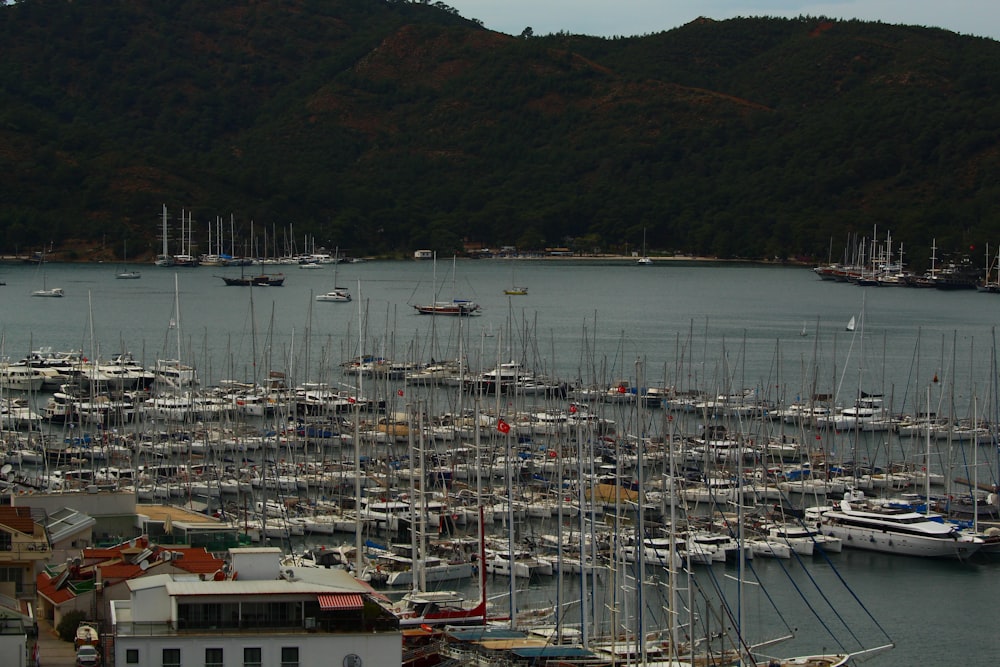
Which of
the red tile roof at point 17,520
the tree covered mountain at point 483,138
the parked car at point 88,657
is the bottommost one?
the parked car at point 88,657

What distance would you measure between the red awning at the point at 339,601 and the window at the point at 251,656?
0.69 meters

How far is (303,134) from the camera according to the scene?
177000 millimetres

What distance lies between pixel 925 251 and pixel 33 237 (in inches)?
2540

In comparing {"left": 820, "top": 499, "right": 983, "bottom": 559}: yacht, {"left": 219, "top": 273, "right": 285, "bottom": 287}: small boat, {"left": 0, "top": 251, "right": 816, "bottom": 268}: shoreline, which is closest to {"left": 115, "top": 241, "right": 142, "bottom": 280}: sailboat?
{"left": 0, "top": 251, "right": 816, "bottom": 268}: shoreline

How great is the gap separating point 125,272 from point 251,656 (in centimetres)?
9638

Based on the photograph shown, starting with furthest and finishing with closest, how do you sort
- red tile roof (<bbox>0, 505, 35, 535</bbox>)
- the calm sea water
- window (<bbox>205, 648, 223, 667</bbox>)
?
the calm sea water, red tile roof (<bbox>0, 505, 35, 535</bbox>), window (<bbox>205, 648, 223, 667</bbox>)

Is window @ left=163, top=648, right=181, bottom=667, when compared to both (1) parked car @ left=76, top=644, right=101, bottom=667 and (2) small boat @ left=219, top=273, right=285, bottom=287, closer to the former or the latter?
(1) parked car @ left=76, top=644, right=101, bottom=667

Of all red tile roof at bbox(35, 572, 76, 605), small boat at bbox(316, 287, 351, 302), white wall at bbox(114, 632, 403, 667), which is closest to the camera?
white wall at bbox(114, 632, 403, 667)

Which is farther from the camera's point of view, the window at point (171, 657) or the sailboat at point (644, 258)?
the sailboat at point (644, 258)

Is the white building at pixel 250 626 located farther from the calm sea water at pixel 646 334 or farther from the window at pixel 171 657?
the calm sea water at pixel 646 334

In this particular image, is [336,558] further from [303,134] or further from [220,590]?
[303,134]

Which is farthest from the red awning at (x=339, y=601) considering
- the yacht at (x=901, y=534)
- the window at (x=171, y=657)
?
the yacht at (x=901, y=534)

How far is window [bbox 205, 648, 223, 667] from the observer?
14531mm

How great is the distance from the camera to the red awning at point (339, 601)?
48.8ft
